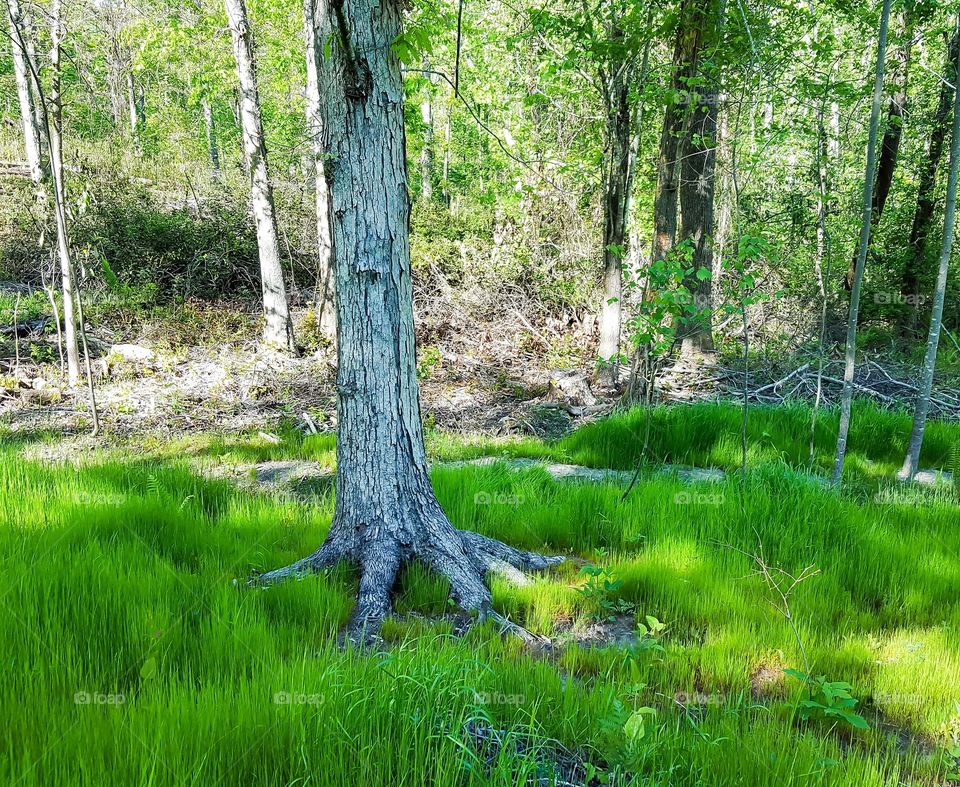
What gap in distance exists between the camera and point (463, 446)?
23.2ft

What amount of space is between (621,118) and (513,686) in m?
7.51

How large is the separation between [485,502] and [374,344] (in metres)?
1.87

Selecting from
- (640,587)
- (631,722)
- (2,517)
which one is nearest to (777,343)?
(640,587)

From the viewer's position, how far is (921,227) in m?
12.2

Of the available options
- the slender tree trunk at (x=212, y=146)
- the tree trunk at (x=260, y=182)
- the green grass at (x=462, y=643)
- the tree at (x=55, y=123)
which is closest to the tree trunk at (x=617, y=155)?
the green grass at (x=462, y=643)

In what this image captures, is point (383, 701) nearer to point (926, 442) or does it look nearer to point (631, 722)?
point (631, 722)

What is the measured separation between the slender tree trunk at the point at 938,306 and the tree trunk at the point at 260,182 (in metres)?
8.98

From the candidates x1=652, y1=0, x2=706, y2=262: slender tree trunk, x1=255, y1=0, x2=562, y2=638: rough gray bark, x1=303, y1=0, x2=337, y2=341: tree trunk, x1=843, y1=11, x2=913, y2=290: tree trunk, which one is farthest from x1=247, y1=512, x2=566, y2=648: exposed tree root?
x1=843, y1=11, x2=913, y2=290: tree trunk

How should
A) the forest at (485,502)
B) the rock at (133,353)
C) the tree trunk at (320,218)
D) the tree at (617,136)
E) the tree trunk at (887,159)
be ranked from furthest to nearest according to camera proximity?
the tree trunk at (887,159) → the rock at (133,353) → the tree trunk at (320,218) → the tree at (617,136) → the forest at (485,502)

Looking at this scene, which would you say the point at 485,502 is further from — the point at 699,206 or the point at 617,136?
the point at 699,206

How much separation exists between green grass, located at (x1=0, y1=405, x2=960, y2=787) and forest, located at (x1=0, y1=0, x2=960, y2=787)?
0.06 feet

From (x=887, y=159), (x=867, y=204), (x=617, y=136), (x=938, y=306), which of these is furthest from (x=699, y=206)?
(x=887, y=159)

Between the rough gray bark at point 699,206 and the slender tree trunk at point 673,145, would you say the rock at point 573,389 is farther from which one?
the slender tree trunk at point 673,145

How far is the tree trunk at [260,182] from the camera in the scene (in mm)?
9914
